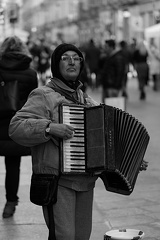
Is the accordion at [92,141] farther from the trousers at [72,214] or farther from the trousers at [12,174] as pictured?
the trousers at [12,174]

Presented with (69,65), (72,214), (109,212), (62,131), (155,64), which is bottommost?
(155,64)

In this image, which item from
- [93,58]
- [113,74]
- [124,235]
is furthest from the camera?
[93,58]

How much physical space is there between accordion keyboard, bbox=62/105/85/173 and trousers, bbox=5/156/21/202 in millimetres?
2697

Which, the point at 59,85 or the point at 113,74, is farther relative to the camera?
the point at 113,74

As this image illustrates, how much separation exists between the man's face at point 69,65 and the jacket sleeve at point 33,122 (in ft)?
0.61

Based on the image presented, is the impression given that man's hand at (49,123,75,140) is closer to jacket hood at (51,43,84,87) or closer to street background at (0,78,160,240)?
jacket hood at (51,43,84,87)

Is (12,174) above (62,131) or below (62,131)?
below

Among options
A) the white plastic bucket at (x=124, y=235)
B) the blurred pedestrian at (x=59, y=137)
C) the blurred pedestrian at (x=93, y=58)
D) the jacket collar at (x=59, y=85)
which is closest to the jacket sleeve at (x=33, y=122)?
the blurred pedestrian at (x=59, y=137)

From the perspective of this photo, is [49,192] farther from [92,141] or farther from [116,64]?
[116,64]

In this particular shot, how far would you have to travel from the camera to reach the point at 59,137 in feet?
15.2

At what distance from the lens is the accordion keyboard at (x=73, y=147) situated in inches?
181

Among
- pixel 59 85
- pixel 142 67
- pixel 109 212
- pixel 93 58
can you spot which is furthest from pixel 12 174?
pixel 93 58

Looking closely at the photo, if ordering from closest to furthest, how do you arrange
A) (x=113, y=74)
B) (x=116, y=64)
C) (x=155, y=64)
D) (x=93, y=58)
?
1. (x=116, y=64)
2. (x=113, y=74)
3. (x=155, y=64)
4. (x=93, y=58)

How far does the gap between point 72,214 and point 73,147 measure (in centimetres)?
42
